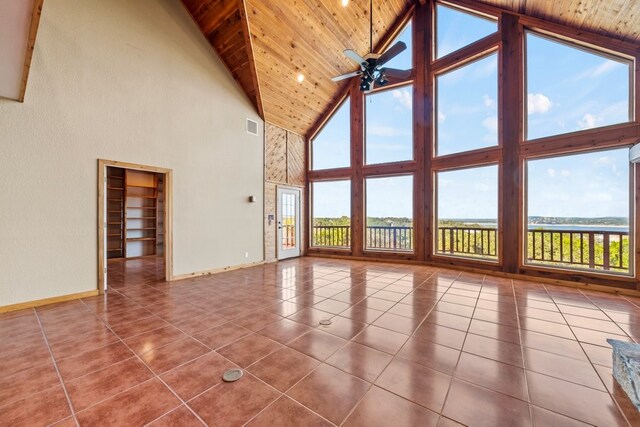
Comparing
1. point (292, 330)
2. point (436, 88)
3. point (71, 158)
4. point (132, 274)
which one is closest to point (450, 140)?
point (436, 88)

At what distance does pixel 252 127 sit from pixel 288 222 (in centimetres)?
273

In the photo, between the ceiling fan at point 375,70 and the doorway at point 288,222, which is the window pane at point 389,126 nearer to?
the ceiling fan at point 375,70

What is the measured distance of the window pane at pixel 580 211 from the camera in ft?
14.1

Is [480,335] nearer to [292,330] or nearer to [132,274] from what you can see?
[292,330]

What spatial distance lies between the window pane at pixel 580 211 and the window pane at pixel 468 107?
117 centimetres

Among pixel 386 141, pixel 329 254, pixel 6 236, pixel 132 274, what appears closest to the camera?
pixel 6 236

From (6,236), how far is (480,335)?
5791 mm

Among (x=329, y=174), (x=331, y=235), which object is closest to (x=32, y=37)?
(x=329, y=174)

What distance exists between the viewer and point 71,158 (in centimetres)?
383

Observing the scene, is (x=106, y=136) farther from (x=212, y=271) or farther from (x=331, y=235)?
(x=331, y=235)

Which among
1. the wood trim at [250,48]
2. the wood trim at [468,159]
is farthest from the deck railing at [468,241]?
the wood trim at [250,48]

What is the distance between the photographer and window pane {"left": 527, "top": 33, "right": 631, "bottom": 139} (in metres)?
4.25

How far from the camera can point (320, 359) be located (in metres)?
2.21

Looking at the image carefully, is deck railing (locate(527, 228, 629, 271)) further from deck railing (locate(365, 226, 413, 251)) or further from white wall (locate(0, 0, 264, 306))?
white wall (locate(0, 0, 264, 306))
